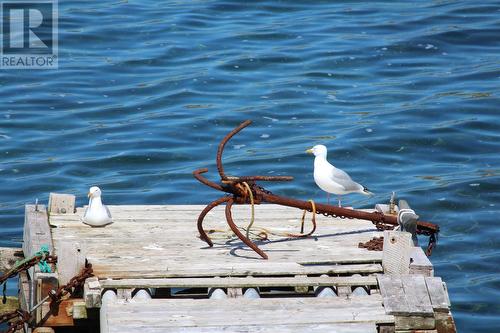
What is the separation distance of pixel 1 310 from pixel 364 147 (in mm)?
7510

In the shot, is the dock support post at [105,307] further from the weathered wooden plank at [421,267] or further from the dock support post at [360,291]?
the weathered wooden plank at [421,267]

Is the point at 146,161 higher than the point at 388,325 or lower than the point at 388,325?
higher

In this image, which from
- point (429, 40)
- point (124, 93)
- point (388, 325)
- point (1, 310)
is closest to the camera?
point (388, 325)

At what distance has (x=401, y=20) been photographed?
22.1 metres

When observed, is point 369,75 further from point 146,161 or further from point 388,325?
point 388,325

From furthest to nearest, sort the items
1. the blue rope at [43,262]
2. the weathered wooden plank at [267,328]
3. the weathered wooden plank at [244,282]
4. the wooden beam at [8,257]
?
the wooden beam at [8,257]
the blue rope at [43,262]
the weathered wooden plank at [244,282]
the weathered wooden plank at [267,328]

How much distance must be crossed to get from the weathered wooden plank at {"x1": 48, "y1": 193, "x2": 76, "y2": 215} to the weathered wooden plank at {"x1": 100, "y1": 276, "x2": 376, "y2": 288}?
6.83 feet

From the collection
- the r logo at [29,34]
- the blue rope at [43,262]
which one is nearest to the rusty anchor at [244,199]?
the blue rope at [43,262]

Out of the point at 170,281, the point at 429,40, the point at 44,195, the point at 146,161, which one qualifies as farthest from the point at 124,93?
the point at 170,281

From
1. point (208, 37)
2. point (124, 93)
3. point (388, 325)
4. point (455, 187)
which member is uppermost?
point (208, 37)

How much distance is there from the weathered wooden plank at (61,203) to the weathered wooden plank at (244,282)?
6.83ft

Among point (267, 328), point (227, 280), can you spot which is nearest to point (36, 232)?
point (227, 280)

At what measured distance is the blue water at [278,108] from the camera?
14.4 meters

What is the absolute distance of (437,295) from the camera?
24.1 feet
